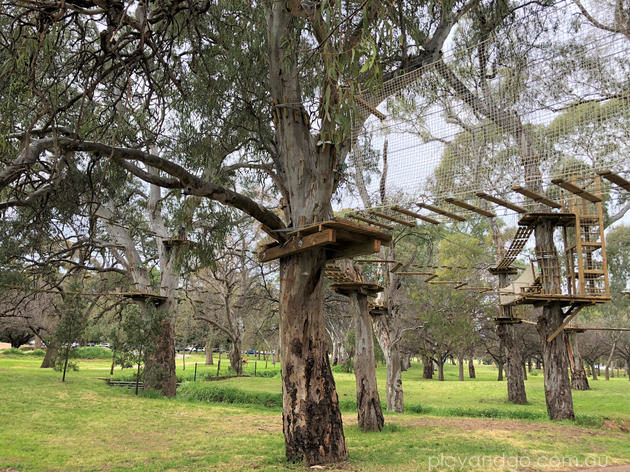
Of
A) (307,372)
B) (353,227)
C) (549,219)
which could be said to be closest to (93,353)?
(549,219)

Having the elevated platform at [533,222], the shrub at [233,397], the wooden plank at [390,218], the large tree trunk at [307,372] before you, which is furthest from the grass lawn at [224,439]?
the elevated platform at [533,222]

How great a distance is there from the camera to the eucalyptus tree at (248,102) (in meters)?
4.16

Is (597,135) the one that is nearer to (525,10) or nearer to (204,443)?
(525,10)

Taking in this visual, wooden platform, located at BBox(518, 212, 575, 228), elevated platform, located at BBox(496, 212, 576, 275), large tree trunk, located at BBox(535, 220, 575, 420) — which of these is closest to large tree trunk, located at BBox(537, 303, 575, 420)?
large tree trunk, located at BBox(535, 220, 575, 420)

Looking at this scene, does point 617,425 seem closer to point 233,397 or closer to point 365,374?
point 365,374

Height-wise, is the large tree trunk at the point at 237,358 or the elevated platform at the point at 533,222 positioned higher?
the elevated platform at the point at 533,222

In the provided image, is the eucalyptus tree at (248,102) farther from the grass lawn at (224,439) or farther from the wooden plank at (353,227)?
Answer: the grass lawn at (224,439)

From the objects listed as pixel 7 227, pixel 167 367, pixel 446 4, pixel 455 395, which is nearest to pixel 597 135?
pixel 446 4

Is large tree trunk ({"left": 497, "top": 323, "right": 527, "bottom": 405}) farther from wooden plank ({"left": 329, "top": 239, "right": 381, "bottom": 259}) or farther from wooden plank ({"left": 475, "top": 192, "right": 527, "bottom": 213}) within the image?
wooden plank ({"left": 329, "top": 239, "right": 381, "bottom": 259})

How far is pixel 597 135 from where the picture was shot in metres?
5.02

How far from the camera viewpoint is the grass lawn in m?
5.69

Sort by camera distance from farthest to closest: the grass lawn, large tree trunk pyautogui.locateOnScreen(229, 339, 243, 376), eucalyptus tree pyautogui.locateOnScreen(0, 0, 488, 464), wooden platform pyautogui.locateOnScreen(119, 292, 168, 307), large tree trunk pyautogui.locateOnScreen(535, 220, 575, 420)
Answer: large tree trunk pyautogui.locateOnScreen(229, 339, 243, 376)
wooden platform pyautogui.locateOnScreen(119, 292, 168, 307)
large tree trunk pyautogui.locateOnScreen(535, 220, 575, 420)
the grass lawn
eucalyptus tree pyautogui.locateOnScreen(0, 0, 488, 464)

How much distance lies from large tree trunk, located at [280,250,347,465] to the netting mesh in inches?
64.3

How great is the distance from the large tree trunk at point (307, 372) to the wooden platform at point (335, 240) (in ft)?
0.64
